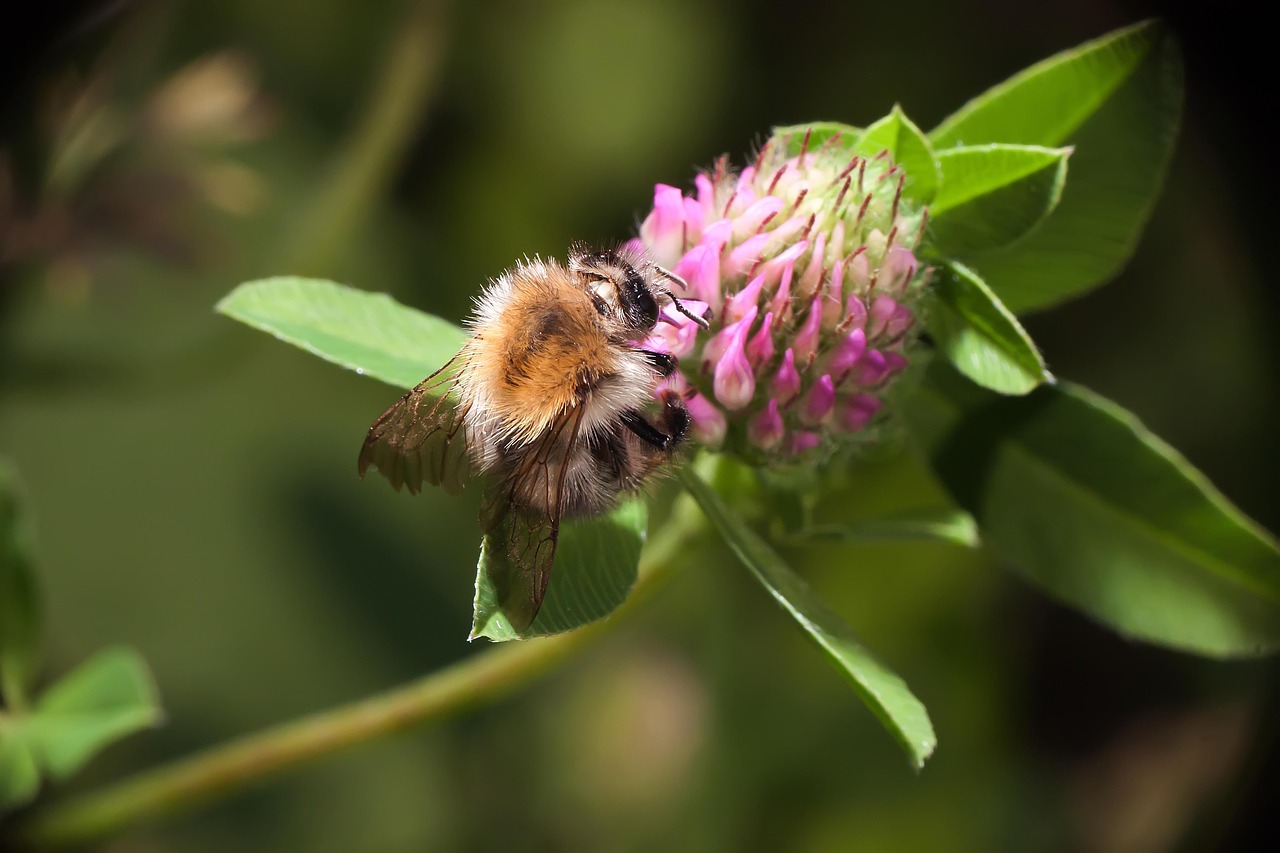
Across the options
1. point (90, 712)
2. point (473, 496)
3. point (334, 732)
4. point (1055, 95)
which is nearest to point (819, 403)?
point (1055, 95)

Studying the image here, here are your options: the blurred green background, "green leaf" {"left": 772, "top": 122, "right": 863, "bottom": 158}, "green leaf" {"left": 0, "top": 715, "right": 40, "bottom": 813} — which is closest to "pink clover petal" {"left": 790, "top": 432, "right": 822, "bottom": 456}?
"green leaf" {"left": 772, "top": 122, "right": 863, "bottom": 158}

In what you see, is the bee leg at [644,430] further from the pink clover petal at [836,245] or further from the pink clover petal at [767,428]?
the pink clover petal at [836,245]

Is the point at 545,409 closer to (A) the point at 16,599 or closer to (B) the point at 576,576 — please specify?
(B) the point at 576,576

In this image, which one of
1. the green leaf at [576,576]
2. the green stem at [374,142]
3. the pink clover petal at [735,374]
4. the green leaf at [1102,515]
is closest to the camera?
the green leaf at [576,576]

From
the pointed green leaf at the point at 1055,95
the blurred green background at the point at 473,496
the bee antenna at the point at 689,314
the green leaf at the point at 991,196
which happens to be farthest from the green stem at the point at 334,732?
the blurred green background at the point at 473,496

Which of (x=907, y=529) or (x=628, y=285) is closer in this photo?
(x=628, y=285)

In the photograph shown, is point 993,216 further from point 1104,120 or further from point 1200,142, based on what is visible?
point 1200,142

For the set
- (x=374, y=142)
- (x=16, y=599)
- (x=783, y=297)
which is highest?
(x=374, y=142)
